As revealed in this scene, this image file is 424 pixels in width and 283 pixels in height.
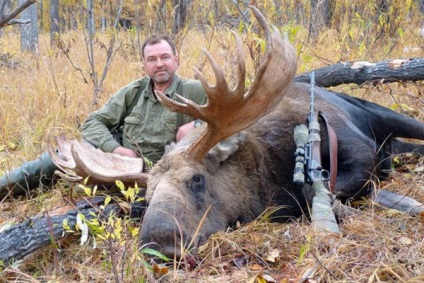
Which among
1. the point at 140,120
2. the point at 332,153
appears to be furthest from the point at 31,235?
the point at 332,153

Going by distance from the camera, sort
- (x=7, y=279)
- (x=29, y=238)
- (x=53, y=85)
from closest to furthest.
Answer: (x=7, y=279)
(x=29, y=238)
(x=53, y=85)

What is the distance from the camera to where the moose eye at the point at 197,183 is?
3887 mm

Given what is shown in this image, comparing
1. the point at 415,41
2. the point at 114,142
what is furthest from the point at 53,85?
the point at 415,41

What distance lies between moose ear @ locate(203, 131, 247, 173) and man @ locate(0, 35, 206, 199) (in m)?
0.75

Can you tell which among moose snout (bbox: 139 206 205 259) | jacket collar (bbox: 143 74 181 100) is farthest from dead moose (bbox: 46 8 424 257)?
jacket collar (bbox: 143 74 181 100)

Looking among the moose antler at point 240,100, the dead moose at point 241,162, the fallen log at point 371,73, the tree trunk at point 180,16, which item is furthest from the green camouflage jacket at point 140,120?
the tree trunk at point 180,16

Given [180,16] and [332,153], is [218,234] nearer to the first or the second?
[332,153]

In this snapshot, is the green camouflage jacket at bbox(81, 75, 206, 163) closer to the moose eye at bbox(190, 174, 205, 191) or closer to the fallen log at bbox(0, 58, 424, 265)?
the fallen log at bbox(0, 58, 424, 265)

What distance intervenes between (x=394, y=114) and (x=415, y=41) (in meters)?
4.72

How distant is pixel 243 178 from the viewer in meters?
4.24

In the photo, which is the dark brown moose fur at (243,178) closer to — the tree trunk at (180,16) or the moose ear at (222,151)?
the moose ear at (222,151)

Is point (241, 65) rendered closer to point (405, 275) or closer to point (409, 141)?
point (405, 275)

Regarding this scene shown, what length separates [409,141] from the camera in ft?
19.9

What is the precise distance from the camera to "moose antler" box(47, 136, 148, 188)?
430 centimetres
